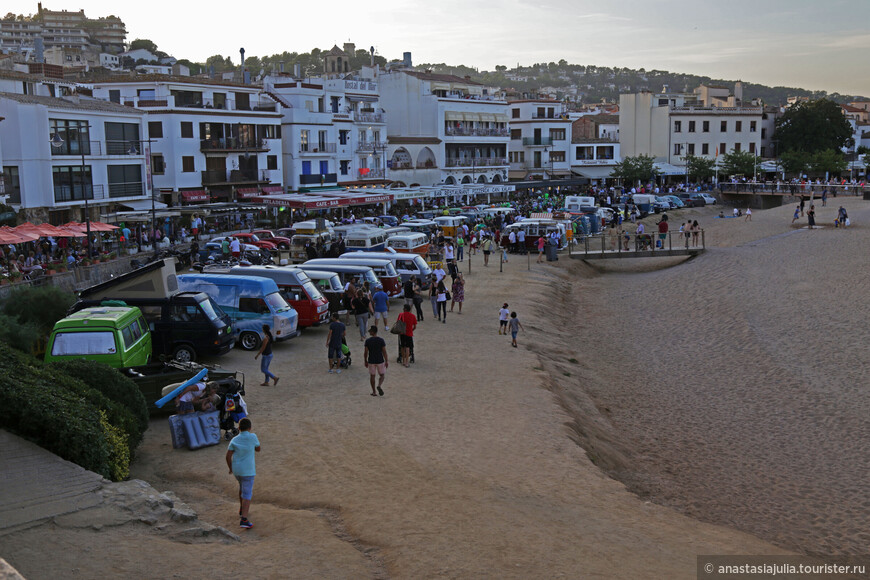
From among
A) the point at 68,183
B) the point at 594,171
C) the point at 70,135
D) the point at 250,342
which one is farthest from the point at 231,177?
the point at 594,171

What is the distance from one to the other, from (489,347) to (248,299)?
675 cm

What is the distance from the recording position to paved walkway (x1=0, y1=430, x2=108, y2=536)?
30.9 ft

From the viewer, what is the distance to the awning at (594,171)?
300 ft

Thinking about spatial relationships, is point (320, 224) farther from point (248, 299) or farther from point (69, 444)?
point (69, 444)

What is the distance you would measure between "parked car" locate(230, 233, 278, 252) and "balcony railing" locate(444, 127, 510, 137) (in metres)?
39.6

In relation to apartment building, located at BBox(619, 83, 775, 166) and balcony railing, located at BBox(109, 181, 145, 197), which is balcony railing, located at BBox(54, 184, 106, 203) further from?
apartment building, located at BBox(619, 83, 775, 166)

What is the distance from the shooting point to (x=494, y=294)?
33.2 meters

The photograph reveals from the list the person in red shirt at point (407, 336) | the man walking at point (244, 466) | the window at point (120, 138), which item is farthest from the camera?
the window at point (120, 138)

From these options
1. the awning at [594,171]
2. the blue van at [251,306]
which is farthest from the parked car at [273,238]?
the awning at [594,171]


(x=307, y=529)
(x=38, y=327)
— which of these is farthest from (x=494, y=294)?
(x=307, y=529)

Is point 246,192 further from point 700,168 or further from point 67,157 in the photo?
point 700,168

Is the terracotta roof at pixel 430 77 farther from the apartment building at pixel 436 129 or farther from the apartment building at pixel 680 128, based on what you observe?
the apartment building at pixel 680 128

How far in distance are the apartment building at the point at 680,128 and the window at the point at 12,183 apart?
7164cm

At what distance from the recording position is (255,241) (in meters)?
39.7
